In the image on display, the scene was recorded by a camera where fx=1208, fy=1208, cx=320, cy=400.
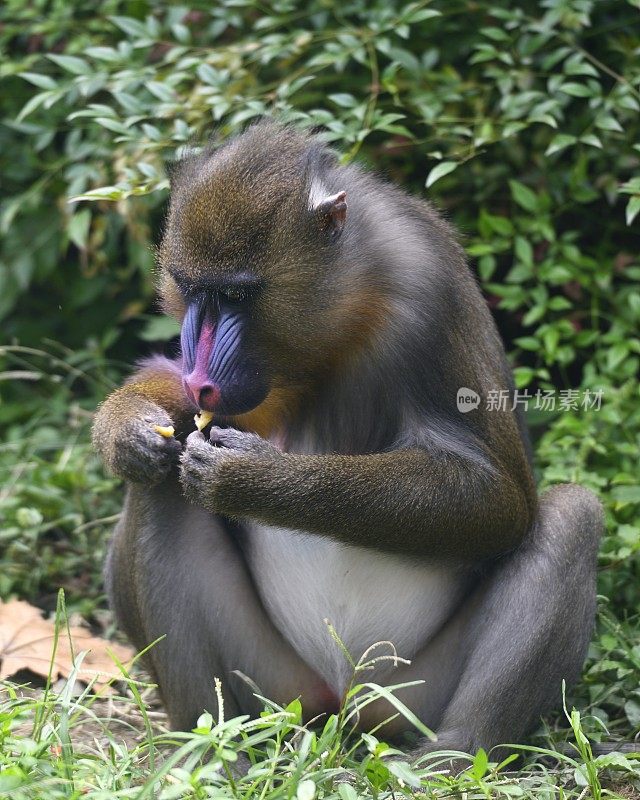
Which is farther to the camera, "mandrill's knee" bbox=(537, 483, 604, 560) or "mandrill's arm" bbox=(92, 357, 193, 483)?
"mandrill's knee" bbox=(537, 483, 604, 560)

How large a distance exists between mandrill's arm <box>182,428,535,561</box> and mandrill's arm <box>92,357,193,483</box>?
0.72 ft

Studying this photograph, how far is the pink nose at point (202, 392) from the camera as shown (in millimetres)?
3736

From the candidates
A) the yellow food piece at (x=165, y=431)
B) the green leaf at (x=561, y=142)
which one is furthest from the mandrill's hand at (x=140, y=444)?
the green leaf at (x=561, y=142)

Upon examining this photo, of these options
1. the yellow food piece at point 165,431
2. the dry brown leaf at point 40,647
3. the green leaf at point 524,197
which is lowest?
the dry brown leaf at point 40,647

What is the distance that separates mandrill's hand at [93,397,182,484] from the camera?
4.04 metres

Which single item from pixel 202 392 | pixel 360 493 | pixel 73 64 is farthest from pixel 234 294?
pixel 73 64

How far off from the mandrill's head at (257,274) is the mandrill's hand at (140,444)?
0.32m

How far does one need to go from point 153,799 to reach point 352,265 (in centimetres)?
182

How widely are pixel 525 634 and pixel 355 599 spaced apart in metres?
0.63

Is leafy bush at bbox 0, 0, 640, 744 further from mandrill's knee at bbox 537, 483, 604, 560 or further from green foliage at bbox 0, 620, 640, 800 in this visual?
green foliage at bbox 0, 620, 640, 800

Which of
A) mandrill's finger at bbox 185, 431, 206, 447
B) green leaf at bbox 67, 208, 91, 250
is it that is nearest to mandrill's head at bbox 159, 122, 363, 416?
mandrill's finger at bbox 185, 431, 206, 447

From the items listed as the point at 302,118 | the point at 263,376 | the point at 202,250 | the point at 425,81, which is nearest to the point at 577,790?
the point at 263,376

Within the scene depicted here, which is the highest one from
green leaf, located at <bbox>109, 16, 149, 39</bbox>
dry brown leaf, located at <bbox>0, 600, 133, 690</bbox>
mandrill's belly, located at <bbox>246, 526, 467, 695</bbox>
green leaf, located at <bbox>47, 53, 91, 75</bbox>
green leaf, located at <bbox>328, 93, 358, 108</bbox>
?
green leaf, located at <bbox>109, 16, 149, 39</bbox>

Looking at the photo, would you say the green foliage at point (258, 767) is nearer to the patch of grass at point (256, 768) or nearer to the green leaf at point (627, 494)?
the patch of grass at point (256, 768)
